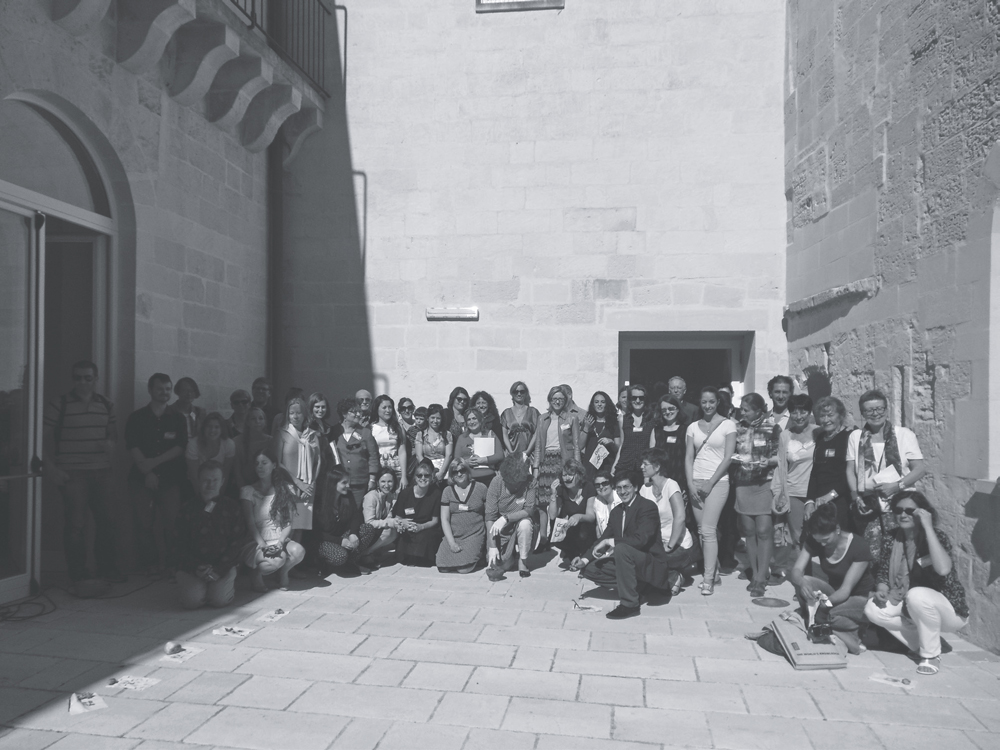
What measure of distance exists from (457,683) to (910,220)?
447 cm

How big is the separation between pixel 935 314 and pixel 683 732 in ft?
11.2

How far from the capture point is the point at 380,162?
9.74 meters

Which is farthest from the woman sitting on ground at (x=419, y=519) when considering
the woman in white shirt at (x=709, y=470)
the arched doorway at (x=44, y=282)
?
the arched doorway at (x=44, y=282)

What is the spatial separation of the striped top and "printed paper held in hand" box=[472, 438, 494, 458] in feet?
9.67

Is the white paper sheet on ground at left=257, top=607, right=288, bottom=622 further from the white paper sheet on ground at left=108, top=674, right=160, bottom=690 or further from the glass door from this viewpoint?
the glass door

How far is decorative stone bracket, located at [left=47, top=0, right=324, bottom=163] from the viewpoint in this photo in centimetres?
671

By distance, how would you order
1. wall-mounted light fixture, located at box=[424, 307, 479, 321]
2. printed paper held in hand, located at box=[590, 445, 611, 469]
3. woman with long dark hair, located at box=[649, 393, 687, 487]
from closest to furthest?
woman with long dark hair, located at box=[649, 393, 687, 487] < printed paper held in hand, located at box=[590, 445, 611, 469] < wall-mounted light fixture, located at box=[424, 307, 479, 321]

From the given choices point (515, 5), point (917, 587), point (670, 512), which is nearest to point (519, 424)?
point (670, 512)

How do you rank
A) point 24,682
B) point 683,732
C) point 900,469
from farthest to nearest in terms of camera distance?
1. point 900,469
2. point 24,682
3. point 683,732

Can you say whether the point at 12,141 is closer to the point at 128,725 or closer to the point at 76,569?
the point at 76,569

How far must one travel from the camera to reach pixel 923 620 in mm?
4746

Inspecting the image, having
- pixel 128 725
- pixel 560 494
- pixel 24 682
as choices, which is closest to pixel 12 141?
pixel 24 682

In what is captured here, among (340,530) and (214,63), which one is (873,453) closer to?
(340,530)

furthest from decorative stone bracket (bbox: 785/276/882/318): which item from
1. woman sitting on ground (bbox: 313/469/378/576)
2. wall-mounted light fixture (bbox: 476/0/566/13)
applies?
woman sitting on ground (bbox: 313/469/378/576)
